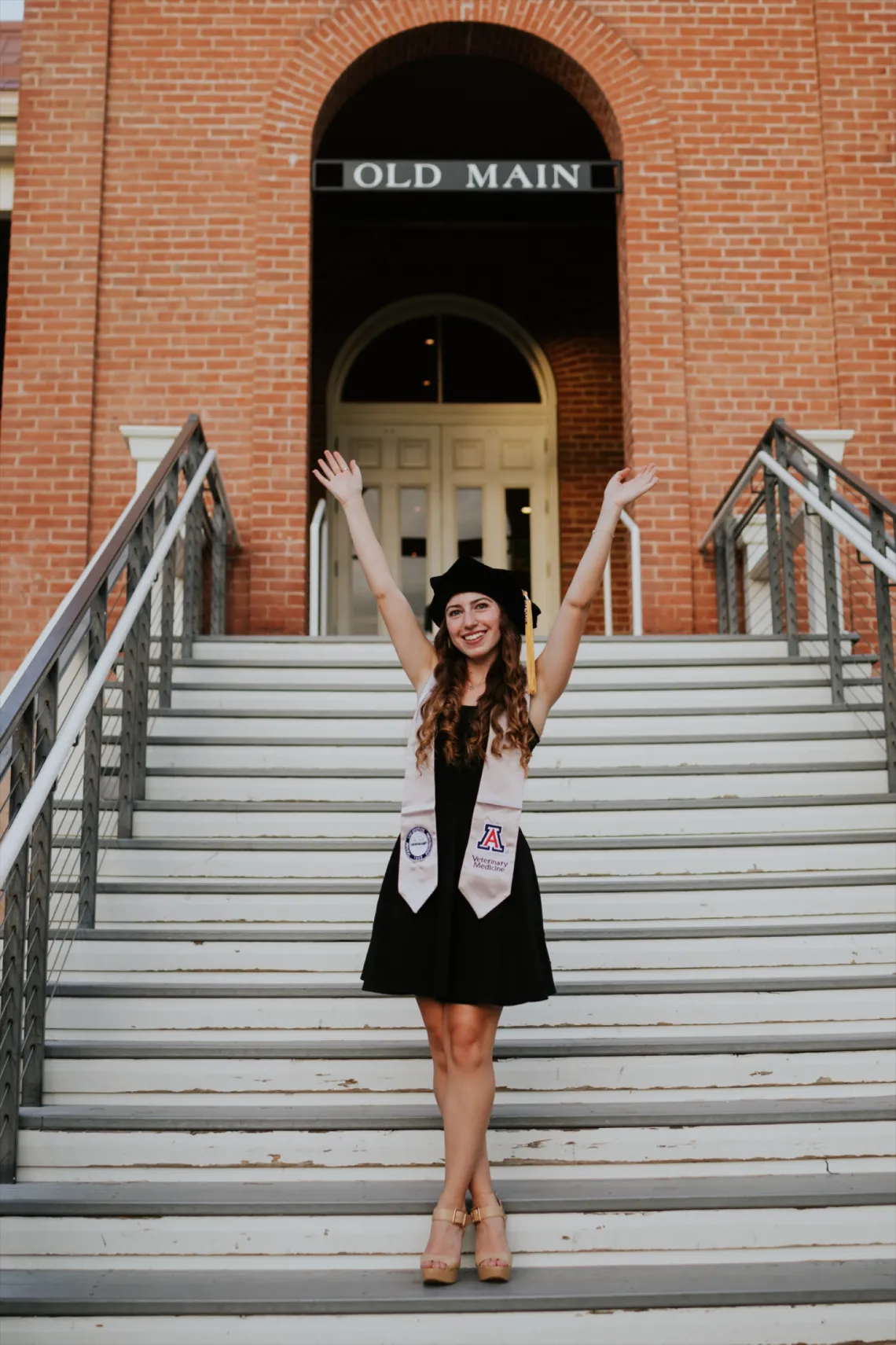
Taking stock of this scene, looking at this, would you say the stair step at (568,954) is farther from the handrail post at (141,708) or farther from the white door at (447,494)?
the white door at (447,494)

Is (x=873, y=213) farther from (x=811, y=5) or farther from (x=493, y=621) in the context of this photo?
(x=493, y=621)

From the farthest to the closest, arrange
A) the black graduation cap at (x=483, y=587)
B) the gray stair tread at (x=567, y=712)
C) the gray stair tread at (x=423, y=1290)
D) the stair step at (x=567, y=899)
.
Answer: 1. the gray stair tread at (x=567, y=712)
2. the stair step at (x=567, y=899)
3. the black graduation cap at (x=483, y=587)
4. the gray stair tread at (x=423, y=1290)

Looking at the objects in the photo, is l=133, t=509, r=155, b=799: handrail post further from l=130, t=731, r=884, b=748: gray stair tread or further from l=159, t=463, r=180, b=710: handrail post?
l=159, t=463, r=180, b=710: handrail post

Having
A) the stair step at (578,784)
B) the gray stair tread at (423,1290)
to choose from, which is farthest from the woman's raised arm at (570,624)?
the stair step at (578,784)

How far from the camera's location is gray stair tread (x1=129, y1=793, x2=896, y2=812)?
16.0 feet

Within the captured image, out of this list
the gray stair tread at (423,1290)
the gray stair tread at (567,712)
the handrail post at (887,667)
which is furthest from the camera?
the gray stair tread at (567,712)

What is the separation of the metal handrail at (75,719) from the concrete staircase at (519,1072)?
73 centimetres

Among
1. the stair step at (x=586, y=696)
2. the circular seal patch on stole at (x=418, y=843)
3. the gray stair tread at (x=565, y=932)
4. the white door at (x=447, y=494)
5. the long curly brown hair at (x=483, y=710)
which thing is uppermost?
the white door at (x=447, y=494)

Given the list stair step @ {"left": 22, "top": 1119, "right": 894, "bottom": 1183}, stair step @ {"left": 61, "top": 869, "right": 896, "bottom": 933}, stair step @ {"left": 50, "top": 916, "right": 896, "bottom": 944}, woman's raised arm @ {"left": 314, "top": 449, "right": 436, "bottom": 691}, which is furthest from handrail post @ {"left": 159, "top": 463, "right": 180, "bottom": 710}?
stair step @ {"left": 22, "top": 1119, "right": 894, "bottom": 1183}

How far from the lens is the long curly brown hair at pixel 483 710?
3146mm

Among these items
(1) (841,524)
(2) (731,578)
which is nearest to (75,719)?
(1) (841,524)

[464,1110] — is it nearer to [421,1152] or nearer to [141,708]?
[421,1152]

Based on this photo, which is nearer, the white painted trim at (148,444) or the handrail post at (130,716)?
the handrail post at (130,716)

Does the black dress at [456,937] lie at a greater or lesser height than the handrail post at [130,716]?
lesser
